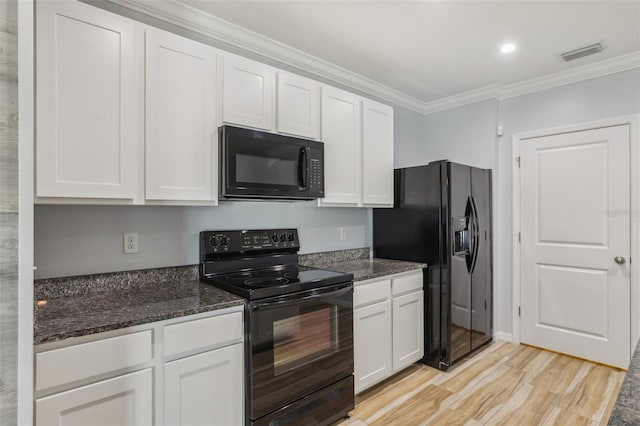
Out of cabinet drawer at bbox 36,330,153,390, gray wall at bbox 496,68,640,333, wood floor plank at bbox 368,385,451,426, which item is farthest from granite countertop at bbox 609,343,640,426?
gray wall at bbox 496,68,640,333

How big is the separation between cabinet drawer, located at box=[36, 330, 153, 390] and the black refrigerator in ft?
7.42

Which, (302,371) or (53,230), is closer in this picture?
(53,230)

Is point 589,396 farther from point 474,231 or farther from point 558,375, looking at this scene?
point 474,231

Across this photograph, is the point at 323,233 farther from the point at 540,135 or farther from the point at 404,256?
the point at 540,135

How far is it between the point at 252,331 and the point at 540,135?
3233 millimetres

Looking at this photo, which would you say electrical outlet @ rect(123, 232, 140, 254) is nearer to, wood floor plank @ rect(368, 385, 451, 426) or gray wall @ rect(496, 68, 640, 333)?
wood floor plank @ rect(368, 385, 451, 426)

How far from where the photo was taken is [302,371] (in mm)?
2014

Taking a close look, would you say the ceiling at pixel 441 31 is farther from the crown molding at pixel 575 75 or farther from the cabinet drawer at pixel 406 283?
the cabinet drawer at pixel 406 283

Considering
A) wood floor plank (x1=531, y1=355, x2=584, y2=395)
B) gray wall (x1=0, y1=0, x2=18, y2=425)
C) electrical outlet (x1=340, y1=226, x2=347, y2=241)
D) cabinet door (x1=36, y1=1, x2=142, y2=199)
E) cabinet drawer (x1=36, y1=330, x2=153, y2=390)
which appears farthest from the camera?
electrical outlet (x1=340, y1=226, x2=347, y2=241)

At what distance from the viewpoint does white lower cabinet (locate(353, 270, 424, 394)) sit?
2.46m

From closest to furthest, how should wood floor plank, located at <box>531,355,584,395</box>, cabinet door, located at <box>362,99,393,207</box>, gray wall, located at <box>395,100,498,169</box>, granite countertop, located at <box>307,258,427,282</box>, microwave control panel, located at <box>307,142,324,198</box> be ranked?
microwave control panel, located at <box>307,142,324,198</box> < granite countertop, located at <box>307,258,427,282</box> < wood floor plank, located at <box>531,355,584,395</box> < cabinet door, located at <box>362,99,393,207</box> < gray wall, located at <box>395,100,498,169</box>

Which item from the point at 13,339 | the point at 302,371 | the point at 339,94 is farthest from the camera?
the point at 339,94

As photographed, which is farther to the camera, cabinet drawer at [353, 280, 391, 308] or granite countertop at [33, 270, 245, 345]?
cabinet drawer at [353, 280, 391, 308]

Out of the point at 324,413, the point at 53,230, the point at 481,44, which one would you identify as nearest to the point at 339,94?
the point at 481,44
